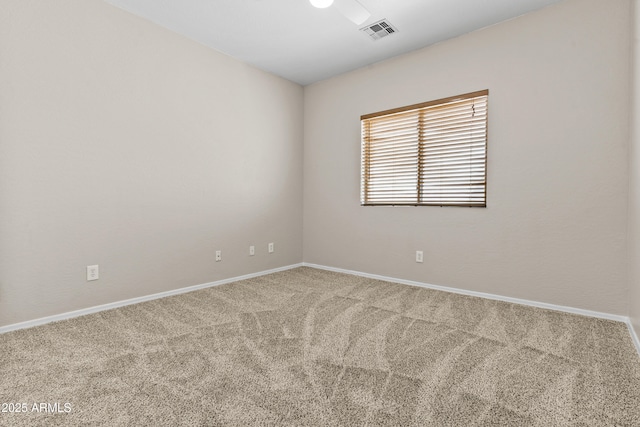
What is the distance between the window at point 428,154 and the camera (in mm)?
3020

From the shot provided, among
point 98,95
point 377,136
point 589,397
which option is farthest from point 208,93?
point 589,397

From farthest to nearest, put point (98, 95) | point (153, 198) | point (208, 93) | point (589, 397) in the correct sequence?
point (208, 93), point (153, 198), point (98, 95), point (589, 397)

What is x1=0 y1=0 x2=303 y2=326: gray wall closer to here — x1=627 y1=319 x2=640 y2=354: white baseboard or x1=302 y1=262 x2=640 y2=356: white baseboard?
x1=302 y1=262 x2=640 y2=356: white baseboard

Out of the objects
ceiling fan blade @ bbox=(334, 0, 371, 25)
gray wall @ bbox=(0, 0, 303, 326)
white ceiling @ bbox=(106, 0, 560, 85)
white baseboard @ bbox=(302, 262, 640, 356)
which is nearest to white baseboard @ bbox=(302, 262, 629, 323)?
white baseboard @ bbox=(302, 262, 640, 356)

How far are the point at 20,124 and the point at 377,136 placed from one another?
323 centimetres

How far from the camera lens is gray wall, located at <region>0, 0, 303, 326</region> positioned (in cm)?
220

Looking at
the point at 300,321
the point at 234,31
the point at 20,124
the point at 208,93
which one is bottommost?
the point at 300,321

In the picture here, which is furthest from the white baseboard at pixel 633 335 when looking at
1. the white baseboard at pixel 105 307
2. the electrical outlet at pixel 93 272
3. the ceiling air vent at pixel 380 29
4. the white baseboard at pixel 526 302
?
the electrical outlet at pixel 93 272

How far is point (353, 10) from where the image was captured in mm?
2650

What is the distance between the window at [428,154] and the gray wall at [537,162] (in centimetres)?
10

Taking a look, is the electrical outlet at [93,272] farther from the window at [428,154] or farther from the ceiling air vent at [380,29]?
the ceiling air vent at [380,29]

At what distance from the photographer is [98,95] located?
8.32 ft

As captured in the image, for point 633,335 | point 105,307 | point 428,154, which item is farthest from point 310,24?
point 633,335

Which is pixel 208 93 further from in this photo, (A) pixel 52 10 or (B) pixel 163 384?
(B) pixel 163 384
